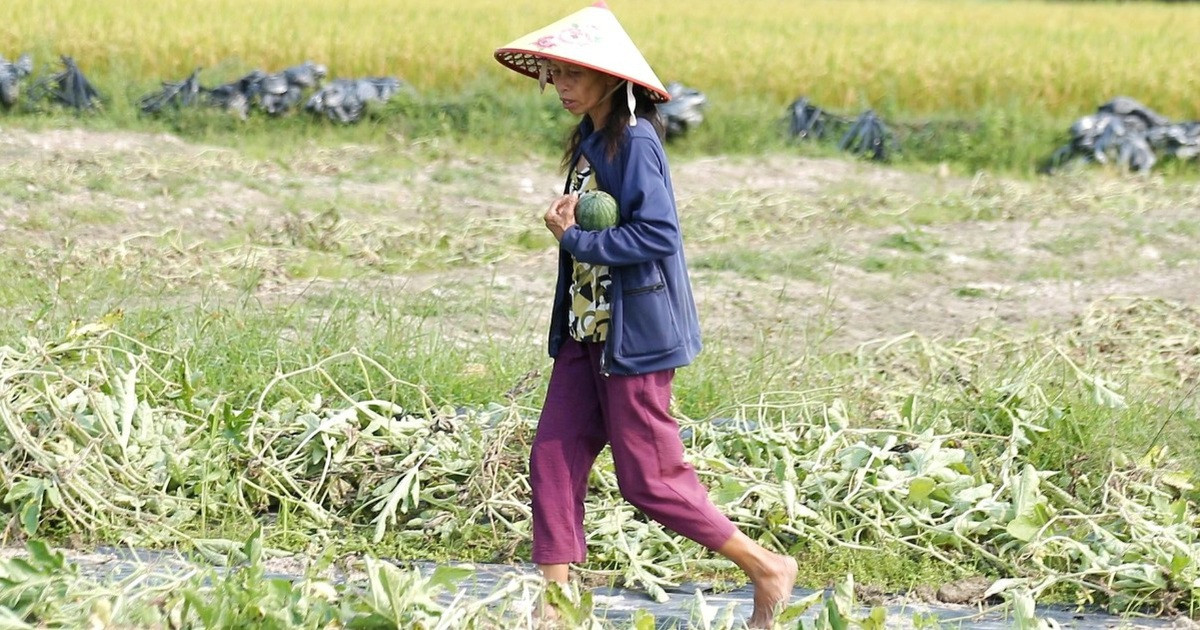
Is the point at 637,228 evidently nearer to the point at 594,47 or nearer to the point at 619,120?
the point at 619,120

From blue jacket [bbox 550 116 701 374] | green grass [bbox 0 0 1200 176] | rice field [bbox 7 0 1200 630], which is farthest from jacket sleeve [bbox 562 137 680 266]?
green grass [bbox 0 0 1200 176]

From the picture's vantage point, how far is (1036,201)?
892 centimetres

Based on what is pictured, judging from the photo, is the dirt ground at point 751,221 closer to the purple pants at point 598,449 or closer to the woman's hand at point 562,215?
the purple pants at point 598,449

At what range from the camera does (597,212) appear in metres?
2.98

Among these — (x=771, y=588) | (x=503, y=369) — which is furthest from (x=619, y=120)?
(x=503, y=369)

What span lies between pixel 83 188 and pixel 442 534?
4.77 meters

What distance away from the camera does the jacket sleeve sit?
2.94 meters

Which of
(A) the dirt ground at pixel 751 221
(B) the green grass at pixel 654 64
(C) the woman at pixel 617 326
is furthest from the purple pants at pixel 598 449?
(B) the green grass at pixel 654 64

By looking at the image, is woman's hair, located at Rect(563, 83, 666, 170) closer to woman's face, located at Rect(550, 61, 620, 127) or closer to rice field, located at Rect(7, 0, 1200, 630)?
woman's face, located at Rect(550, 61, 620, 127)

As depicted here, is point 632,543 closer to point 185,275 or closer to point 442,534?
point 442,534

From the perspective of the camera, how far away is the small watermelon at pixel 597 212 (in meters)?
2.97

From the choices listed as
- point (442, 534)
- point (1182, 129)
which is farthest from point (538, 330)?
point (1182, 129)

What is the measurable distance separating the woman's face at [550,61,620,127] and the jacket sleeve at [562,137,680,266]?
0.13 meters

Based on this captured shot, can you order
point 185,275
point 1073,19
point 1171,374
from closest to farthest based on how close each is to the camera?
point 1171,374
point 185,275
point 1073,19
